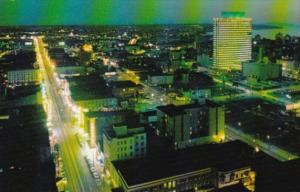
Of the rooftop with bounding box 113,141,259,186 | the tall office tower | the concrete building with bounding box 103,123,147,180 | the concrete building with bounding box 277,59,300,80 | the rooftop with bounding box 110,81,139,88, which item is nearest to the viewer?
the rooftop with bounding box 113,141,259,186

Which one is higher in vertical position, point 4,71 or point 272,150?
point 4,71

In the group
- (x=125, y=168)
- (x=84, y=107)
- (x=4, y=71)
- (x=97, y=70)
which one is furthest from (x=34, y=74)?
(x=125, y=168)

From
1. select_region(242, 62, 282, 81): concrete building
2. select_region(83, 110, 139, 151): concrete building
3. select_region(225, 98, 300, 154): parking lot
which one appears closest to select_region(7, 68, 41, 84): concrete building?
select_region(83, 110, 139, 151): concrete building

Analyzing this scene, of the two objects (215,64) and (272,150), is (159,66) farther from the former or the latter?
(272,150)

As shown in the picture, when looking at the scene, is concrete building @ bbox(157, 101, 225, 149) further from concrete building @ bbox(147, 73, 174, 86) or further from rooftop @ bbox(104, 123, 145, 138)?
concrete building @ bbox(147, 73, 174, 86)

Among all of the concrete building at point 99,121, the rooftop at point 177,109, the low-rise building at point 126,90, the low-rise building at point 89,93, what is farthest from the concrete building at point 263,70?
the concrete building at point 99,121

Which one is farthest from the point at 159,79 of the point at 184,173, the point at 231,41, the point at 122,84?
the point at 184,173
